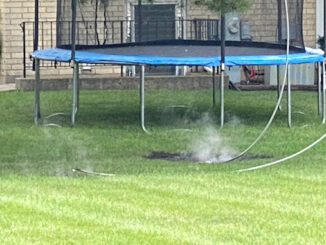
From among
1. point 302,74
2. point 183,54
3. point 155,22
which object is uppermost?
point 155,22

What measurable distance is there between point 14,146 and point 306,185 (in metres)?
4.12

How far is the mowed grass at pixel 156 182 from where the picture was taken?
7.43 metres

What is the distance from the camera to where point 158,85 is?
65.2 feet

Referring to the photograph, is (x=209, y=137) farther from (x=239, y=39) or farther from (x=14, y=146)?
(x=239, y=39)

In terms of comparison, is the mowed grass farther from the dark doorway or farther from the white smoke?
the dark doorway

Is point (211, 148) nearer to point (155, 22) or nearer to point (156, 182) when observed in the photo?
point (156, 182)

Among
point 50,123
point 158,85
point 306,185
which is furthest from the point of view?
point 158,85

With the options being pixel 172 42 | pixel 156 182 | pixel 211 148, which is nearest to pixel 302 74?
pixel 172 42

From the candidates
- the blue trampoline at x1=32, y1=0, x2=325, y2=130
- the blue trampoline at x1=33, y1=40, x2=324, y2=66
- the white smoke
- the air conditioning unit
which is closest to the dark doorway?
the blue trampoline at x1=32, y1=0, x2=325, y2=130

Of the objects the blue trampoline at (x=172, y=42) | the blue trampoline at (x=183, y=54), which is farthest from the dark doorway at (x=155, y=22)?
the blue trampoline at (x=183, y=54)

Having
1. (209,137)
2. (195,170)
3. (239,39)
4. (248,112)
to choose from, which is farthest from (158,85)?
(195,170)

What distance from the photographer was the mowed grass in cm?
743

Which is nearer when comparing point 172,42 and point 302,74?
point 172,42

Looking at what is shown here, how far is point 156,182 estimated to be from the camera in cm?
966
